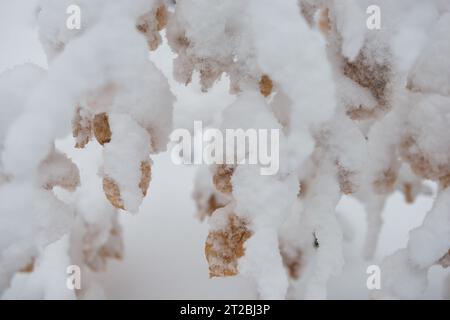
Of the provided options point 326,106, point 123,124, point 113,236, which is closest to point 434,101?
point 326,106

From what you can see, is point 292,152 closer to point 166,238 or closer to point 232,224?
point 232,224

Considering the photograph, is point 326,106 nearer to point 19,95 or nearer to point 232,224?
point 232,224

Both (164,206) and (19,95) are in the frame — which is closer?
(19,95)

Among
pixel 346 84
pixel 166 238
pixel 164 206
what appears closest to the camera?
pixel 346 84

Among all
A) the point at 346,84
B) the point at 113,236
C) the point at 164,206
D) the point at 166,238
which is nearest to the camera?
the point at 346,84

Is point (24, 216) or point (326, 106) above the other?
point (326, 106)

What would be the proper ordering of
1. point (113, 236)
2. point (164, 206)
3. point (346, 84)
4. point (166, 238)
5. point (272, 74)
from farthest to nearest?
point (164, 206), point (166, 238), point (113, 236), point (346, 84), point (272, 74)

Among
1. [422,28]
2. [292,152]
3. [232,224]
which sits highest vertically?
[422,28]

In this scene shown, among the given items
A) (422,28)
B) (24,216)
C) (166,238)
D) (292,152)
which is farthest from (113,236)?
(422,28)

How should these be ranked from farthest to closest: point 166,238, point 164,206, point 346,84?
1. point 164,206
2. point 166,238
3. point 346,84
